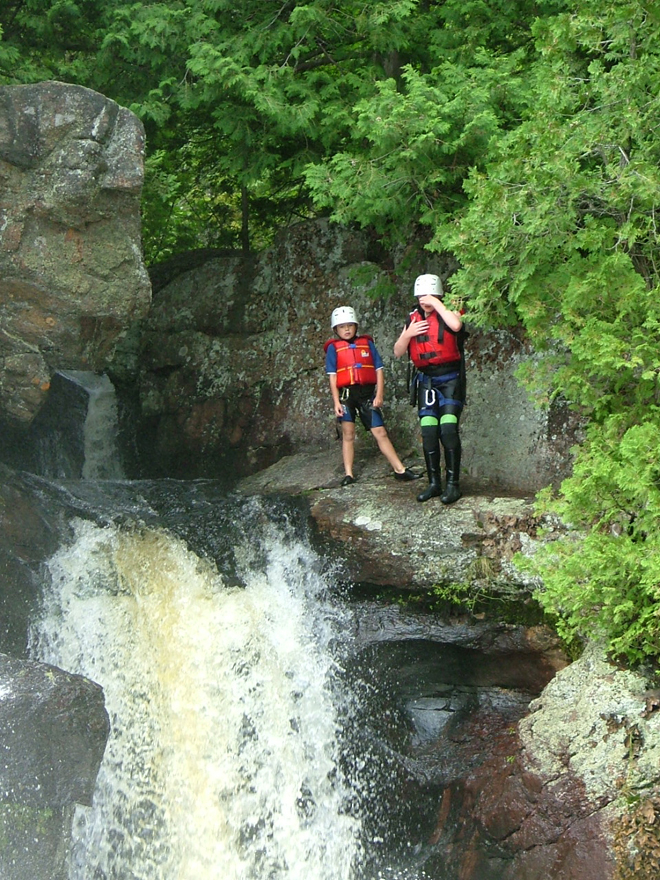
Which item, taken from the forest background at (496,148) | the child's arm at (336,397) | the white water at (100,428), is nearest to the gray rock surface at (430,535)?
the forest background at (496,148)

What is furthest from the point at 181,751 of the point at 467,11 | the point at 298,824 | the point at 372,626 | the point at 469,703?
the point at 467,11

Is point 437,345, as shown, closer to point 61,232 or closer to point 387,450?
point 387,450

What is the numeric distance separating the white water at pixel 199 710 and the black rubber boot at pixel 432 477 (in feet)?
3.53

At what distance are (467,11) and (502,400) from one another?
335cm

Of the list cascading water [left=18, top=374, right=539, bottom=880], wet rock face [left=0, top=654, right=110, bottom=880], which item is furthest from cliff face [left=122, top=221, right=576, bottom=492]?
wet rock face [left=0, top=654, right=110, bottom=880]

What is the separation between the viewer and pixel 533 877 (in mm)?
5984

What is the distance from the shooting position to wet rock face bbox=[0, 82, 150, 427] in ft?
24.6

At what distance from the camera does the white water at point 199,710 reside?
22.5 ft

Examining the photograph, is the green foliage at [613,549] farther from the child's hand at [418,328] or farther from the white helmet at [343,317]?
the white helmet at [343,317]

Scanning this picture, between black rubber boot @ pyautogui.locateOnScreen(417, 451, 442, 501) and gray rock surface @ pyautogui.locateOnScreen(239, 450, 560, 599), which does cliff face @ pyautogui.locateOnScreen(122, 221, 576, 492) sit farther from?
gray rock surface @ pyautogui.locateOnScreen(239, 450, 560, 599)

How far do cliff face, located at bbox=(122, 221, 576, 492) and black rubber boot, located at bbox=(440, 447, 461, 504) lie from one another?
879 millimetres

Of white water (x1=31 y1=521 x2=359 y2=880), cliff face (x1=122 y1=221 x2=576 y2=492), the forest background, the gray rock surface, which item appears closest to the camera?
the forest background

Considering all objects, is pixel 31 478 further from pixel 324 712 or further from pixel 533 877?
pixel 533 877

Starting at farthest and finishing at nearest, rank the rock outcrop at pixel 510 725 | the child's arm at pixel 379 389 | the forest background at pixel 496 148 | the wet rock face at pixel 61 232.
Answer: the child's arm at pixel 379 389 < the wet rock face at pixel 61 232 < the forest background at pixel 496 148 < the rock outcrop at pixel 510 725
